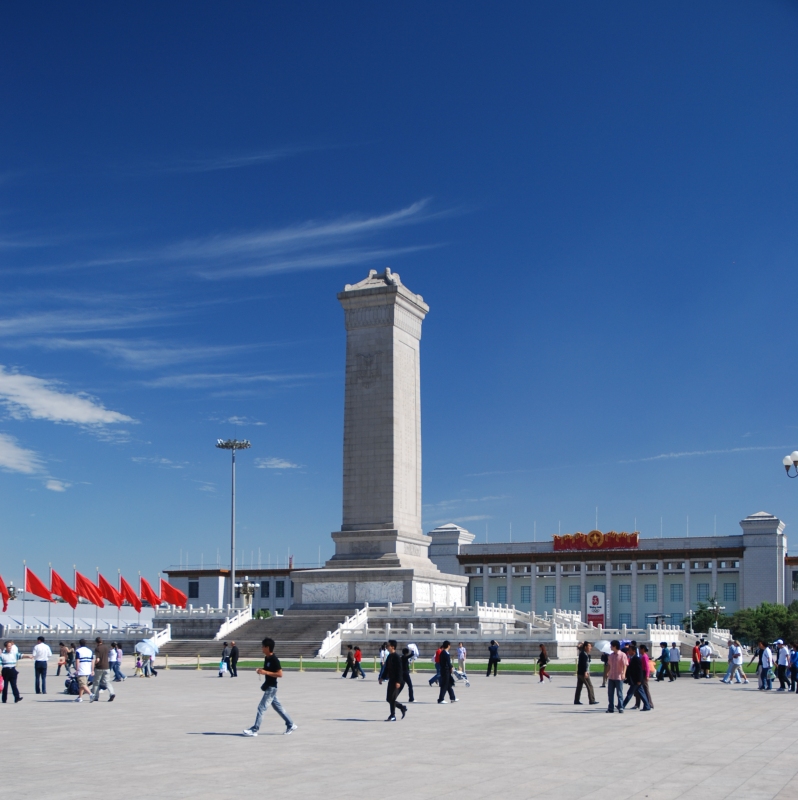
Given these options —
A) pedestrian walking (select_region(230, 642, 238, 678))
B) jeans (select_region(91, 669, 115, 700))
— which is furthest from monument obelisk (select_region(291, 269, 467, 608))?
jeans (select_region(91, 669, 115, 700))

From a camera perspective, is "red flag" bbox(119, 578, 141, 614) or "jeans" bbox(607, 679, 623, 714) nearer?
"jeans" bbox(607, 679, 623, 714)

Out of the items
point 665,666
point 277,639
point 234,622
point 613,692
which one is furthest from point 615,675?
point 234,622

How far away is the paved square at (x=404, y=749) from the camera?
13.7m

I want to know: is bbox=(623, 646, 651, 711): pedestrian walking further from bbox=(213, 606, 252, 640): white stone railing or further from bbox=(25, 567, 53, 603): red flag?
bbox=(25, 567, 53, 603): red flag

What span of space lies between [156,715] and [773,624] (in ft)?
268

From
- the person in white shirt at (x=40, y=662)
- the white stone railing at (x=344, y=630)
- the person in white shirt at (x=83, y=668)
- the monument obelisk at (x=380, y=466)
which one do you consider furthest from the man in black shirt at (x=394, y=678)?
the monument obelisk at (x=380, y=466)

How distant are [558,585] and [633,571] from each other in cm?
825

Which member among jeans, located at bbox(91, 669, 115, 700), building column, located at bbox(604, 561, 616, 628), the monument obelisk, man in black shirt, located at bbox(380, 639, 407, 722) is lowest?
building column, located at bbox(604, 561, 616, 628)

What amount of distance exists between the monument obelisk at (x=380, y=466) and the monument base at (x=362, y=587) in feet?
0.19

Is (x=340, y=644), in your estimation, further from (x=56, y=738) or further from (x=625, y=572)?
(x=625, y=572)

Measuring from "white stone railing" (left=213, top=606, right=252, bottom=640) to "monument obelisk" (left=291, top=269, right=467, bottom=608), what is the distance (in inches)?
151

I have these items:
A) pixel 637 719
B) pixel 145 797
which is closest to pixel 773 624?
pixel 637 719

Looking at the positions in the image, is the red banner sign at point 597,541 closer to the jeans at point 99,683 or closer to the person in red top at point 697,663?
the person in red top at point 697,663

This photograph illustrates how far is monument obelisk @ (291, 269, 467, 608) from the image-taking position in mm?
64062
